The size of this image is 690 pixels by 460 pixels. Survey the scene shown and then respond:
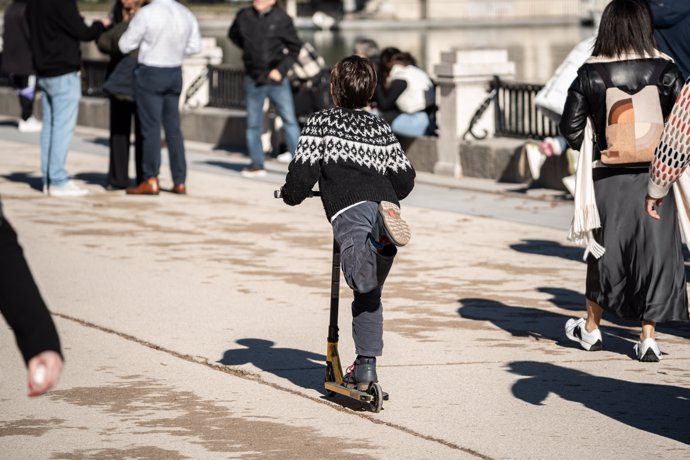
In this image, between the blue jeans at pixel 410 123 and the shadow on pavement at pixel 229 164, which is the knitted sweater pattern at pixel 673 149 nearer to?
the blue jeans at pixel 410 123

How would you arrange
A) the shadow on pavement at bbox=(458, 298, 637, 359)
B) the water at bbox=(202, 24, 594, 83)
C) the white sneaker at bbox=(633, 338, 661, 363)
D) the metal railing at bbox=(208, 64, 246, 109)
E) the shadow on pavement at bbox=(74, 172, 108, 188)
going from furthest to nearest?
the water at bbox=(202, 24, 594, 83)
the metal railing at bbox=(208, 64, 246, 109)
the shadow on pavement at bbox=(74, 172, 108, 188)
the shadow on pavement at bbox=(458, 298, 637, 359)
the white sneaker at bbox=(633, 338, 661, 363)

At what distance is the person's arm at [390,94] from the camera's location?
49.7ft

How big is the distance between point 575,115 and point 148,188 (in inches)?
268

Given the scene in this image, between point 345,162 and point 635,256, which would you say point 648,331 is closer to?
point 635,256

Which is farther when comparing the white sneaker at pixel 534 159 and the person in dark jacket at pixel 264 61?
the person in dark jacket at pixel 264 61

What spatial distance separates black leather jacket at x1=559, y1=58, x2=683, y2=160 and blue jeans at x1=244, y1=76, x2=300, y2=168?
308 inches

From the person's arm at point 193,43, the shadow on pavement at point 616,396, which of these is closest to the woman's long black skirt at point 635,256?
the shadow on pavement at point 616,396

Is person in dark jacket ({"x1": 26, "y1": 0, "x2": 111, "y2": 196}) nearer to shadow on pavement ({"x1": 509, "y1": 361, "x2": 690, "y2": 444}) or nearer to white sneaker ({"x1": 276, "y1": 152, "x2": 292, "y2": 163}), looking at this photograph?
white sneaker ({"x1": 276, "y1": 152, "x2": 292, "y2": 163})

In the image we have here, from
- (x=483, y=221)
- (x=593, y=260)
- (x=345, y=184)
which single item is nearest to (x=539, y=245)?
(x=483, y=221)

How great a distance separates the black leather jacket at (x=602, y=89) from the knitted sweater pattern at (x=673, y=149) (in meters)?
0.86

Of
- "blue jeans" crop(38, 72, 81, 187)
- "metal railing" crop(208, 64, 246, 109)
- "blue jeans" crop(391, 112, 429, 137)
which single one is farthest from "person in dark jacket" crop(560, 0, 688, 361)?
"metal railing" crop(208, 64, 246, 109)

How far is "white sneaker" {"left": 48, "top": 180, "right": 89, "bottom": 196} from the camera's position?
44.9 ft

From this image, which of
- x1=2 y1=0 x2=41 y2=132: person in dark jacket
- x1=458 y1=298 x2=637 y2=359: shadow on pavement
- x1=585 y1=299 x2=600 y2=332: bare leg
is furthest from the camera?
x1=2 y1=0 x2=41 y2=132: person in dark jacket

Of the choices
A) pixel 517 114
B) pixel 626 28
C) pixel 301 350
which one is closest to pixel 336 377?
pixel 301 350
